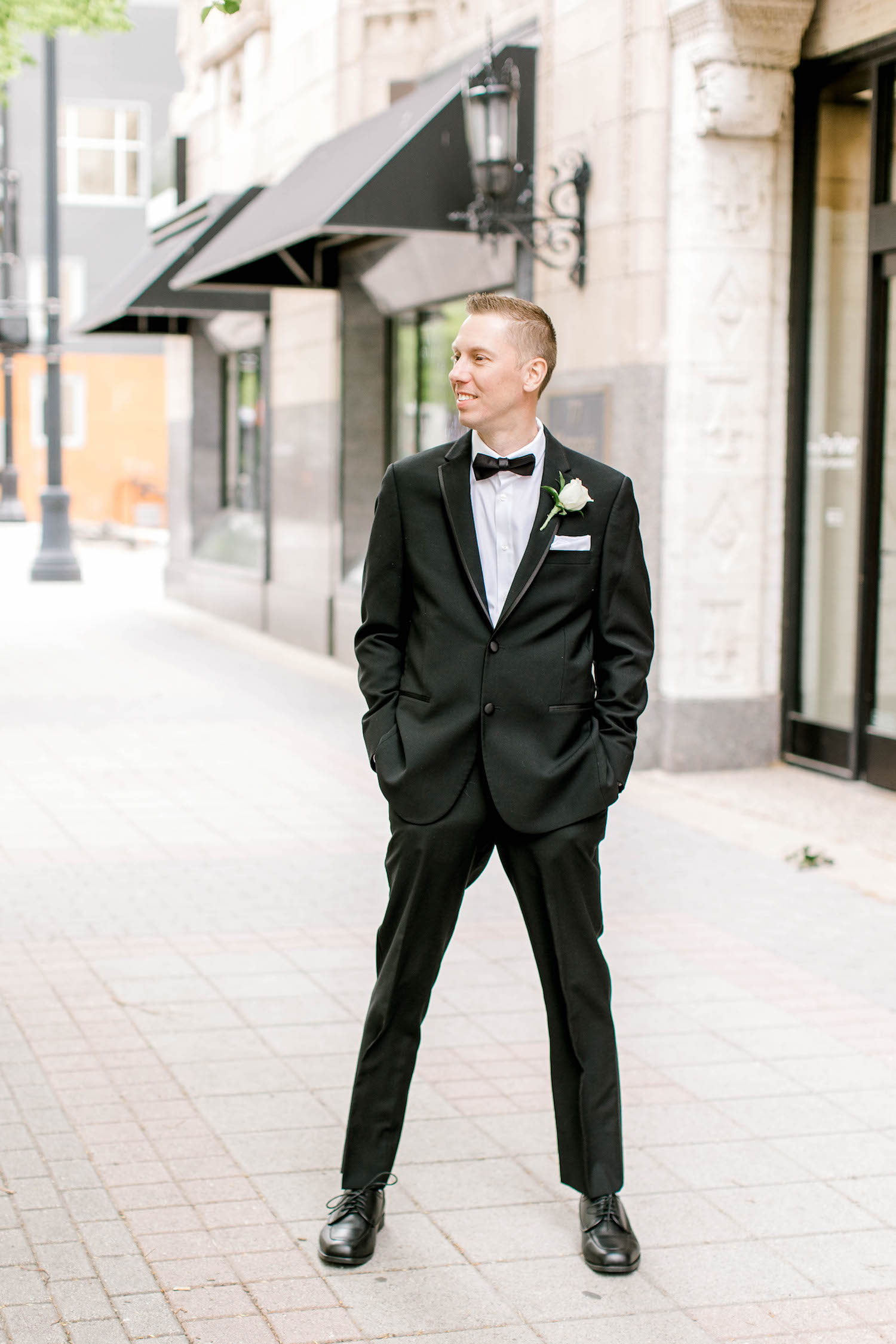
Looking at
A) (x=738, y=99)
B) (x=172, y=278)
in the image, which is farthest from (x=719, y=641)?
(x=172, y=278)

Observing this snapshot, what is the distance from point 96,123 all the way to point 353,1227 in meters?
38.1

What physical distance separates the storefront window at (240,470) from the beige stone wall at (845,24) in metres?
9.18

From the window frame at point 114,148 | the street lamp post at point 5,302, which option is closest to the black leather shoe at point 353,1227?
the street lamp post at point 5,302

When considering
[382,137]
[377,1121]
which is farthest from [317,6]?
[377,1121]

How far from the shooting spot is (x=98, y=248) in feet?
131

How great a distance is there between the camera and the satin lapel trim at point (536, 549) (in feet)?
12.1

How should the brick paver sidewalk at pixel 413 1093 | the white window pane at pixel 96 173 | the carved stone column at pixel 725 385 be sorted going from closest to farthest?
the brick paver sidewalk at pixel 413 1093
the carved stone column at pixel 725 385
the white window pane at pixel 96 173

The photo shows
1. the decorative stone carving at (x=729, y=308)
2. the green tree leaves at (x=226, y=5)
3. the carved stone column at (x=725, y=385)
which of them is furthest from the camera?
the decorative stone carving at (x=729, y=308)

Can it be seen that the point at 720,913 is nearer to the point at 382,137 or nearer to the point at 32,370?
the point at 382,137

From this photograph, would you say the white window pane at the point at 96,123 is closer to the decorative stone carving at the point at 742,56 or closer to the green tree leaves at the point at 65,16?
the green tree leaves at the point at 65,16

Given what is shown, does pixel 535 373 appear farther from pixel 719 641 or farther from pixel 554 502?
pixel 719 641

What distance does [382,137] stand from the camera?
12.0 meters

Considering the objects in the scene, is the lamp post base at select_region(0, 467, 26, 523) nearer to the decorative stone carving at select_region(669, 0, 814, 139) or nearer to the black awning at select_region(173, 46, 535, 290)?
the black awning at select_region(173, 46, 535, 290)

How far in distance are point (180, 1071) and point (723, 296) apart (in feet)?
19.8
